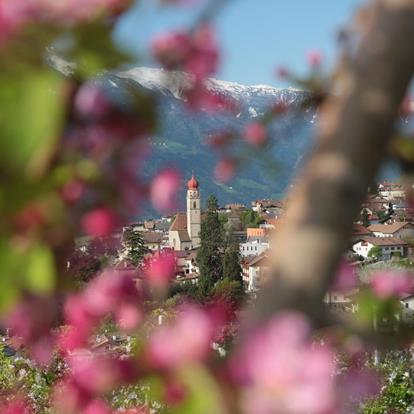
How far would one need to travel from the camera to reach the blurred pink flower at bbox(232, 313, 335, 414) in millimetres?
362

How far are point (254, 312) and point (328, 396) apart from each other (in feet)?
0.28

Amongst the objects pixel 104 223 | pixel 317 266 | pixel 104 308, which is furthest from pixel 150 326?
pixel 317 266

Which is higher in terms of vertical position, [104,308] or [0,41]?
[0,41]

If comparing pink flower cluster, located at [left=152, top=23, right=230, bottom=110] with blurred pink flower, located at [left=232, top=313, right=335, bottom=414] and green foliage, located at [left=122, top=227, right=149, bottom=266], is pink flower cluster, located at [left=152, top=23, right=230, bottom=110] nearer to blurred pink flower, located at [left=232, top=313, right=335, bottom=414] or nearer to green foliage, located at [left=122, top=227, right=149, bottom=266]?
green foliage, located at [left=122, top=227, right=149, bottom=266]

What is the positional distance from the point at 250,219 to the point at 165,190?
5398cm

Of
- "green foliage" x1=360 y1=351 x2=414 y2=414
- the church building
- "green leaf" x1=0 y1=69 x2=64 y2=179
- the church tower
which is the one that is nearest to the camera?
"green leaf" x1=0 y1=69 x2=64 y2=179

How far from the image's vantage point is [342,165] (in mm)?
444

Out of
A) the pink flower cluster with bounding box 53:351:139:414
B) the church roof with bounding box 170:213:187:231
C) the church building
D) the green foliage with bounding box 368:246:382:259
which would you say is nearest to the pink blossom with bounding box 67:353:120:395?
the pink flower cluster with bounding box 53:351:139:414

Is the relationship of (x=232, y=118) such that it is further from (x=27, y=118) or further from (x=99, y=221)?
(x=27, y=118)

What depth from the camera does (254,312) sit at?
0.44m

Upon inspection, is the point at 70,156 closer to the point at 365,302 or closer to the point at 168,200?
the point at 168,200

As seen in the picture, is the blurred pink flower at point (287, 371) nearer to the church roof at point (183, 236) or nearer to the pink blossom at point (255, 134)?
the pink blossom at point (255, 134)

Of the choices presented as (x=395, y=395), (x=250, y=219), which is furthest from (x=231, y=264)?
(x=395, y=395)

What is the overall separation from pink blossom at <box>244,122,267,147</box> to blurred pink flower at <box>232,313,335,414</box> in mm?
575
